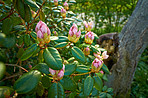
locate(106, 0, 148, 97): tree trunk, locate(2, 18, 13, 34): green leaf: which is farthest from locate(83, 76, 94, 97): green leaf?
locate(106, 0, 148, 97): tree trunk

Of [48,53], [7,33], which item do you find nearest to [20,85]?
[48,53]

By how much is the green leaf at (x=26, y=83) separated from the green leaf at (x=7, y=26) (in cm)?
29

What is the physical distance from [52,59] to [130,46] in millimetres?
1516

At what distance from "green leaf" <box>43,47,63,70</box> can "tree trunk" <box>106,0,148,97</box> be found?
4.84ft

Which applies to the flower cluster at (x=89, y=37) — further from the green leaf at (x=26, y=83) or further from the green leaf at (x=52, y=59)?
the green leaf at (x=26, y=83)

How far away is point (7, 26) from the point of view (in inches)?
25.7

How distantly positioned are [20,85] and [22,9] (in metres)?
0.38

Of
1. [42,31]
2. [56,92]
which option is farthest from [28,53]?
[56,92]

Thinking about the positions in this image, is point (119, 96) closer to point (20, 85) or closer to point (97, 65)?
point (97, 65)

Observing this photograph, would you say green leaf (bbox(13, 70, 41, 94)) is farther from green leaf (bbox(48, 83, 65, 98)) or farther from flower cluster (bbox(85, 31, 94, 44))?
flower cluster (bbox(85, 31, 94, 44))

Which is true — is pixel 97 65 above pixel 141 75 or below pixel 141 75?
above

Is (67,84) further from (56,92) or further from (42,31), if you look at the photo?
(42,31)

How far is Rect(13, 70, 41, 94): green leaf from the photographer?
0.50 metres

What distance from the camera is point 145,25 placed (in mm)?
1613
